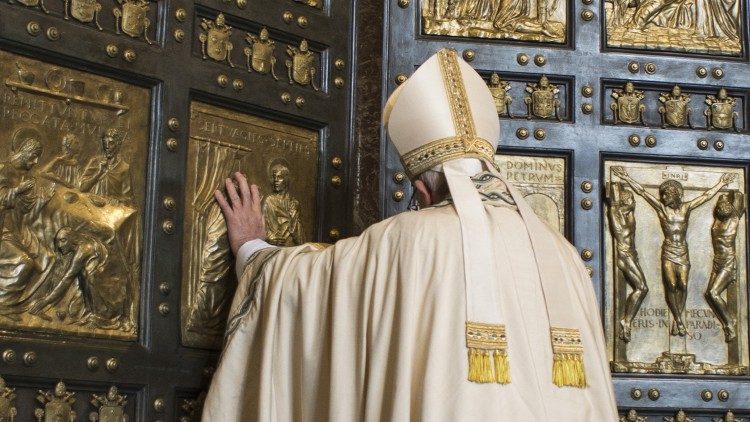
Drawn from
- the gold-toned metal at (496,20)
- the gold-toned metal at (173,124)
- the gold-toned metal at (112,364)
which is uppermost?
the gold-toned metal at (496,20)

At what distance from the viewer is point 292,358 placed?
4555 mm

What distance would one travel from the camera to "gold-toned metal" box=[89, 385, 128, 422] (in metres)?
4.64

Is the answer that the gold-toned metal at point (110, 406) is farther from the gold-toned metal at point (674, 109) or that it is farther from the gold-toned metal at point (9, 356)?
the gold-toned metal at point (674, 109)

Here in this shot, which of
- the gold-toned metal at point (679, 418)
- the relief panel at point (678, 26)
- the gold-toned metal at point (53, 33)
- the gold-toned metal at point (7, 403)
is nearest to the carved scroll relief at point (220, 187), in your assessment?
the gold-toned metal at point (53, 33)

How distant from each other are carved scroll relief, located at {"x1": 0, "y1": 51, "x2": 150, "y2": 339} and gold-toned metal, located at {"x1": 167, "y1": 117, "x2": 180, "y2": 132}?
0.10m

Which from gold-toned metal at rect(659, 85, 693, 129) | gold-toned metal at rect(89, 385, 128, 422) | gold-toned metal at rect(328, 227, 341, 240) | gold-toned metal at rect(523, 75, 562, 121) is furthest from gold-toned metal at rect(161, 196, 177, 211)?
gold-toned metal at rect(659, 85, 693, 129)

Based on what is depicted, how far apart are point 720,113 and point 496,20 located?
110 centimetres

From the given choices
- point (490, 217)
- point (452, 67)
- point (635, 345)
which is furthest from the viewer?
point (635, 345)

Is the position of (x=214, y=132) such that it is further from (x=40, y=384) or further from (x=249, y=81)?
(x=40, y=384)

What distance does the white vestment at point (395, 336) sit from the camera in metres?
4.15

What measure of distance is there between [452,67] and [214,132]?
3.45 ft

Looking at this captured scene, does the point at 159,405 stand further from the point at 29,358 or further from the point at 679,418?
the point at 679,418

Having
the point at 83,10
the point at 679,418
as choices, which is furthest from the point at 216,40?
the point at 679,418

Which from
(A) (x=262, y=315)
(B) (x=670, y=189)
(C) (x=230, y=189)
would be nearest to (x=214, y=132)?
(C) (x=230, y=189)
